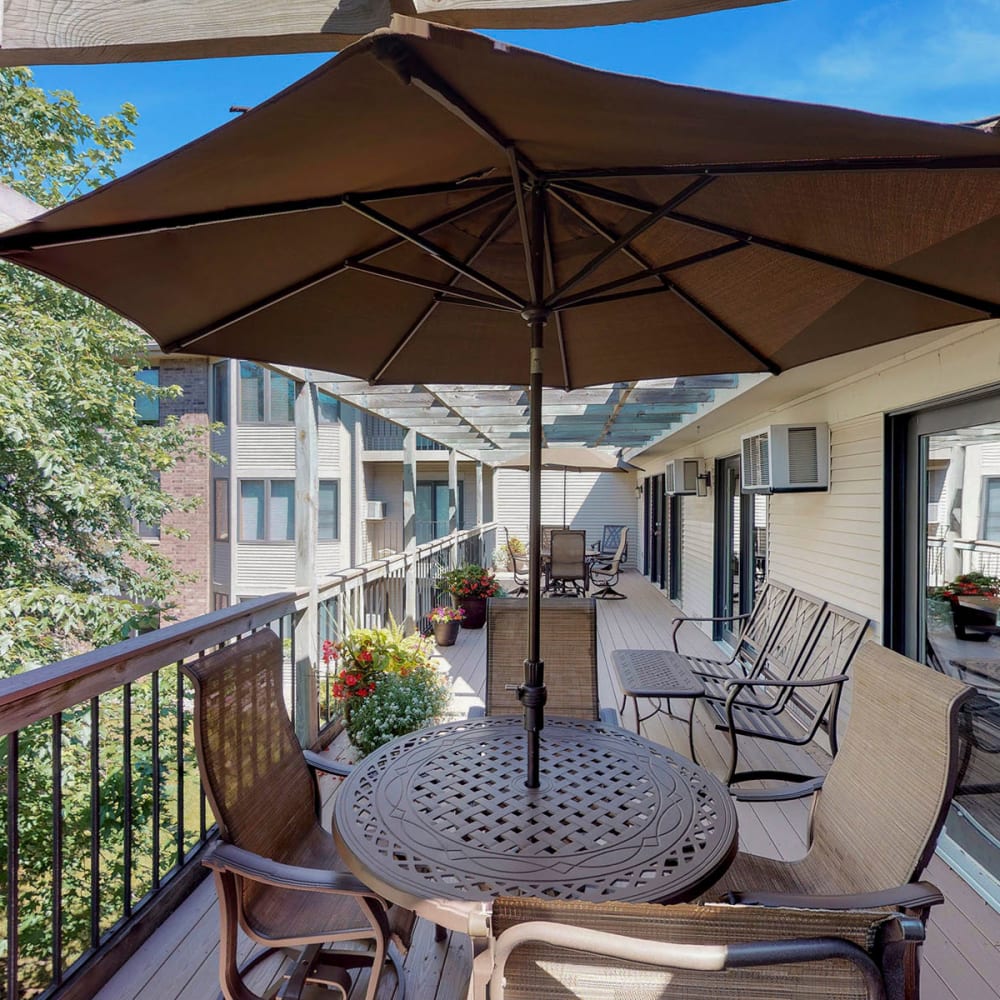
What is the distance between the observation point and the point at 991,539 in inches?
104

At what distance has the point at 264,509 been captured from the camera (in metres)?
13.1

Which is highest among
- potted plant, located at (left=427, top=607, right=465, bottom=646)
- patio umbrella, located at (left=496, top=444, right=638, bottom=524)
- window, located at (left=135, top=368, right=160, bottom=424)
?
window, located at (left=135, top=368, right=160, bottom=424)

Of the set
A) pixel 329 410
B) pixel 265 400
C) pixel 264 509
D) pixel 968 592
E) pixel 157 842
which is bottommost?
pixel 157 842

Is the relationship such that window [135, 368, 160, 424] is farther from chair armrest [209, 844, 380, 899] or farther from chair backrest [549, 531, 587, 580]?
chair armrest [209, 844, 380, 899]

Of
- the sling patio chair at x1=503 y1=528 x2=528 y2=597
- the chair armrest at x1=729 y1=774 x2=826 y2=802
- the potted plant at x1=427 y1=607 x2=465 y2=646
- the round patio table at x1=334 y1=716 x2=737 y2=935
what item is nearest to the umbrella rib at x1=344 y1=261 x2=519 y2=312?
the round patio table at x1=334 y1=716 x2=737 y2=935

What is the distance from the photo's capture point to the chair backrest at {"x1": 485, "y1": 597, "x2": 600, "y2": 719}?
2.71 m

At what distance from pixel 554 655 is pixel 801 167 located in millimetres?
2088

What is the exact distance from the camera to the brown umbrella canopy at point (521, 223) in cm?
94

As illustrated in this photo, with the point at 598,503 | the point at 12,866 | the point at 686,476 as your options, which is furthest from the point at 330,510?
the point at 12,866

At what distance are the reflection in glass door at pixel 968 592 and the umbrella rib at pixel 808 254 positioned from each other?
1.24 meters

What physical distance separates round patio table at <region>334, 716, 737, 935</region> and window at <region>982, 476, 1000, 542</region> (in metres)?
1.79

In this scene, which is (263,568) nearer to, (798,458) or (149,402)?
(149,402)

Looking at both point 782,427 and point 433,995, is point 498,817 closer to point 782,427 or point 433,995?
point 433,995

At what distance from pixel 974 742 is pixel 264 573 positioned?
478 inches
